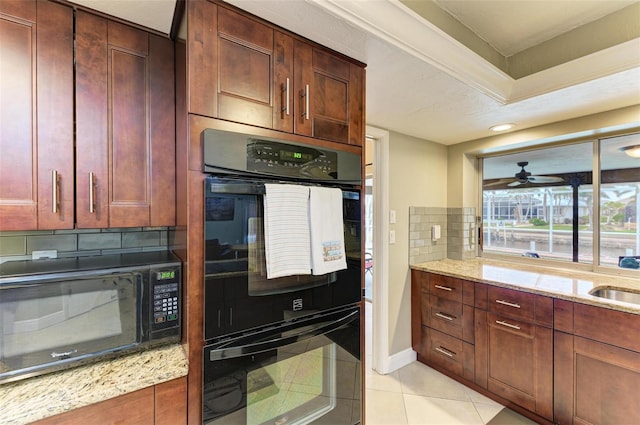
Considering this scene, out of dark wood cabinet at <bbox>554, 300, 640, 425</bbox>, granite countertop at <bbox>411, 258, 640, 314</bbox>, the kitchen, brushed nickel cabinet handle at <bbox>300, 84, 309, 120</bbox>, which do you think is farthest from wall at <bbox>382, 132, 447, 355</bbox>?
brushed nickel cabinet handle at <bbox>300, 84, 309, 120</bbox>

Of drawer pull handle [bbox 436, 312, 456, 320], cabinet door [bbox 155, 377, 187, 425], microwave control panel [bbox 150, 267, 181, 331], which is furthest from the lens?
drawer pull handle [bbox 436, 312, 456, 320]

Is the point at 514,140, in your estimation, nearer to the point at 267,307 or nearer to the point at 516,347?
the point at 516,347

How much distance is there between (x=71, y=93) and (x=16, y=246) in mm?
683

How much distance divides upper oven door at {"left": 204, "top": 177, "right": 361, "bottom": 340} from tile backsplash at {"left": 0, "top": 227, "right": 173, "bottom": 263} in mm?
551

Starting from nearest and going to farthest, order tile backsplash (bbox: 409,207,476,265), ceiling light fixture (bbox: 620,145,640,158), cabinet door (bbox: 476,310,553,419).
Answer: cabinet door (bbox: 476,310,553,419) < ceiling light fixture (bbox: 620,145,640,158) < tile backsplash (bbox: 409,207,476,265)

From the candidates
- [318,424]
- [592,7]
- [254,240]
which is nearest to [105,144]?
[254,240]

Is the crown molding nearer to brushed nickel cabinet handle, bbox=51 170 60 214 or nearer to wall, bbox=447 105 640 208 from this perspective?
wall, bbox=447 105 640 208

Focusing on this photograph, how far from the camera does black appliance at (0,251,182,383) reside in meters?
0.86

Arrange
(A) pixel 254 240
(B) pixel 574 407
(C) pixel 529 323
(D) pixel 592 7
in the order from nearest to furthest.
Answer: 1. (A) pixel 254 240
2. (D) pixel 592 7
3. (B) pixel 574 407
4. (C) pixel 529 323

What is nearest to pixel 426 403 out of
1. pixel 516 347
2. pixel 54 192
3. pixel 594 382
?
pixel 516 347

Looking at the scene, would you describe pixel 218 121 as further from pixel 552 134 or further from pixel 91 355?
pixel 552 134

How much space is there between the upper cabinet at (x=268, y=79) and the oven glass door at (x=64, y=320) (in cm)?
70

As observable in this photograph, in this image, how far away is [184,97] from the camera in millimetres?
1038

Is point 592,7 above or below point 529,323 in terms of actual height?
above
